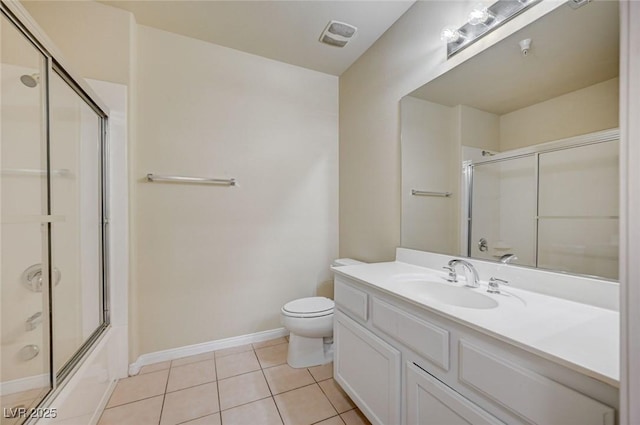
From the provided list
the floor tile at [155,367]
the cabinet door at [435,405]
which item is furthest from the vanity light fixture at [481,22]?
the floor tile at [155,367]

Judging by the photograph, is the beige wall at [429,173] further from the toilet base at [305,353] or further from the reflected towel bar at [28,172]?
the reflected towel bar at [28,172]

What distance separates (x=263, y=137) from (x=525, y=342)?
6.93 ft

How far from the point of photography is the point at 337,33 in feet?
6.44

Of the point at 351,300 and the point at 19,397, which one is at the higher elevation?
the point at 351,300

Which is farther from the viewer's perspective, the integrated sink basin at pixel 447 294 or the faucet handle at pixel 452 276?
the faucet handle at pixel 452 276

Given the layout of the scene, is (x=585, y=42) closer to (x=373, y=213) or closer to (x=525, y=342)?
(x=525, y=342)

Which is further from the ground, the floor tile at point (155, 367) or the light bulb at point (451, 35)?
the light bulb at point (451, 35)

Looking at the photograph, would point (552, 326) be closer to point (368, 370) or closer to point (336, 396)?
point (368, 370)

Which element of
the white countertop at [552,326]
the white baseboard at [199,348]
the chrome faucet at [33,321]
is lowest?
the white baseboard at [199,348]

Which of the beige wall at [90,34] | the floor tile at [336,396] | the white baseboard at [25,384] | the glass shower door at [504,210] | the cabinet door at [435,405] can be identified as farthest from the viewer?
the beige wall at [90,34]

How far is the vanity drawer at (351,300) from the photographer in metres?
1.30

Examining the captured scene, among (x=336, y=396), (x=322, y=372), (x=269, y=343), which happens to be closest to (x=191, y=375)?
(x=269, y=343)

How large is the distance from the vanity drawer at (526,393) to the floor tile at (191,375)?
1626 millimetres

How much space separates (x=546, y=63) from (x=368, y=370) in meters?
1.57
